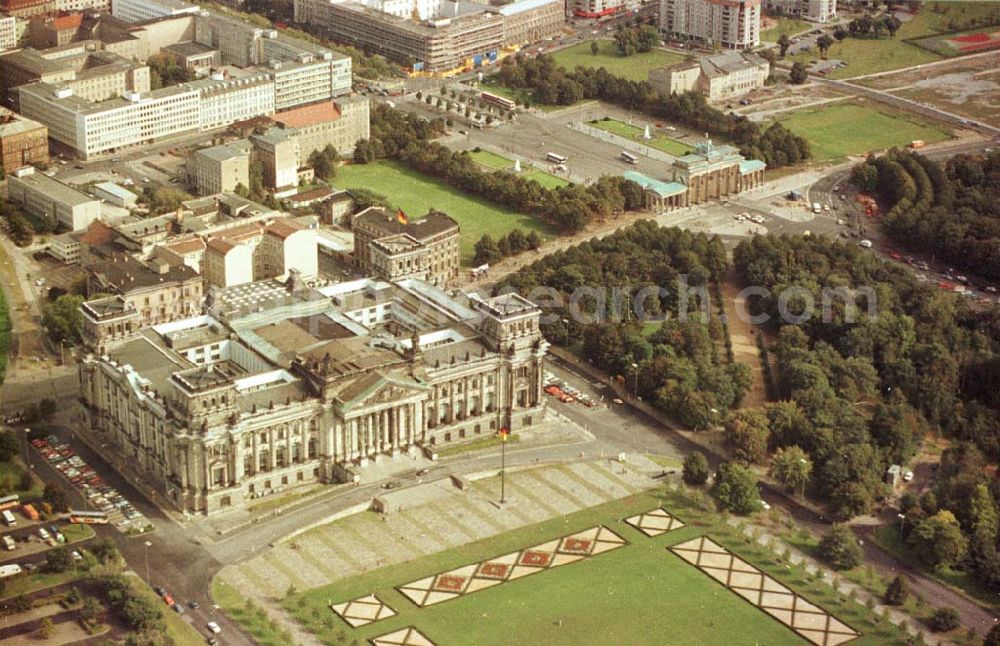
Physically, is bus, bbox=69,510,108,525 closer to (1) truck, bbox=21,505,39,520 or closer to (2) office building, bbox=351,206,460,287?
(1) truck, bbox=21,505,39,520

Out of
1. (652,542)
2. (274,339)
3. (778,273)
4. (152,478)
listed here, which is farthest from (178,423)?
(778,273)

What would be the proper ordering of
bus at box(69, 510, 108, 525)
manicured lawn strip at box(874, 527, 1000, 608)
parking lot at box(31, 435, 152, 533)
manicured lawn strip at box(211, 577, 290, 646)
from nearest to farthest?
manicured lawn strip at box(211, 577, 290, 646) < manicured lawn strip at box(874, 527, 1000, 608) < bus at box(69, 510, 108, 525) < parking lot at box(31, 435, 152, 533)

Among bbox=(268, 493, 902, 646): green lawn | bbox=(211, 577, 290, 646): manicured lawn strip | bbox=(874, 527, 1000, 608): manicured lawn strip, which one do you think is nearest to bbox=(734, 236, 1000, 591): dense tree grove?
bbox=(874, 527, 1000, 608): manicured lawn strip

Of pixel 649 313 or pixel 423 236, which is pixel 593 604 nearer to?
pixel 649 313

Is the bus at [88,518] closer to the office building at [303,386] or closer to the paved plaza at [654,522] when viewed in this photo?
the office building at [303,386]

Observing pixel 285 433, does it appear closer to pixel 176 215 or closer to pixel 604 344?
pixel 604 344

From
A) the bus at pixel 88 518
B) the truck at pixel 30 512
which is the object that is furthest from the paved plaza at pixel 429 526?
the truck at pixel 30 512
